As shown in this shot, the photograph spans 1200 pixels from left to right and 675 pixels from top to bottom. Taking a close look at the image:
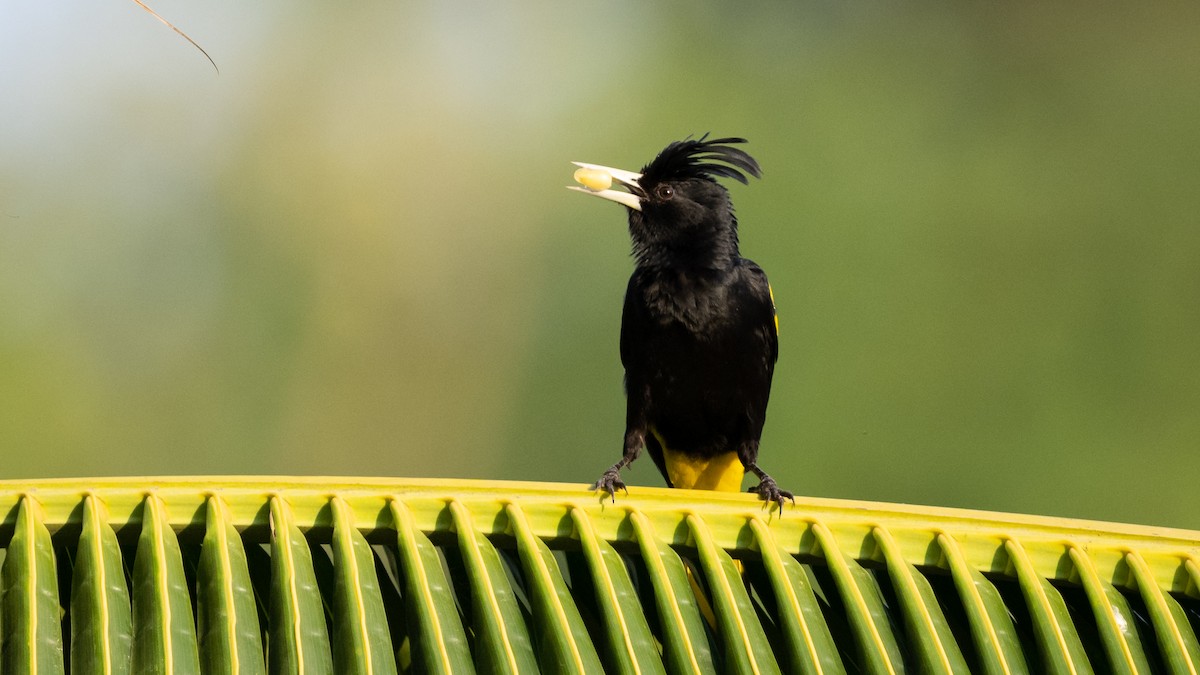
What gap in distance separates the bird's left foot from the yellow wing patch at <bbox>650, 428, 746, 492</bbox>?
3.13 ft

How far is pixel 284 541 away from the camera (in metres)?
1.78

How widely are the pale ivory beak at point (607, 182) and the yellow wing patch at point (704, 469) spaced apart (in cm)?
→ 74

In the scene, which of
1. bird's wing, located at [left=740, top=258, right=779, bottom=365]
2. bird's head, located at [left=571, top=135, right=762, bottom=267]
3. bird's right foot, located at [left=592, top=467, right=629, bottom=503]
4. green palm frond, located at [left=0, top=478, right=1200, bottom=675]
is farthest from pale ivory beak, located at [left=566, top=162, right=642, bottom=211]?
green palm frond, located at [left=0, top=478, right=1200, bottom=675]

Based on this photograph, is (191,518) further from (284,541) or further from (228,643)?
(228,643)

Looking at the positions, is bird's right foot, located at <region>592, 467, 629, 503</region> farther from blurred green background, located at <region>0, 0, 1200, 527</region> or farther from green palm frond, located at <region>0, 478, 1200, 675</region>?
blurred green background, located at <region>0, 0, 1200, 527</region>

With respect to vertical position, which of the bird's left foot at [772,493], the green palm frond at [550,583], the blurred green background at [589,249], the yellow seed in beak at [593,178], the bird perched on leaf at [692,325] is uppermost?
the blurred green background at [589,249]

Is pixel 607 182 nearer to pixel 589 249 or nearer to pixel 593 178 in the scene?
pixel 593 178

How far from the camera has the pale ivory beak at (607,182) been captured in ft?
12.7

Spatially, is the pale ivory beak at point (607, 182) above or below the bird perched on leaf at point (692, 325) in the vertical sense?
above

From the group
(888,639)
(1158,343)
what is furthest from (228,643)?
(1158,343)

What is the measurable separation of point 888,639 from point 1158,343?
8.82 m

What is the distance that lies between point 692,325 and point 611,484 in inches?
49.2

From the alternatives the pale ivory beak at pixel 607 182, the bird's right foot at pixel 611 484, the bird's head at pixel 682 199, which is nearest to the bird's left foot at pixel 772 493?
the bird's right foot at pixel 611 484

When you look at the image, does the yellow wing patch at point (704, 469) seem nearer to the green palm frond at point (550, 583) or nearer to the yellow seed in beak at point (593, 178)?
the yellow seed in beak at point (593, 178)
